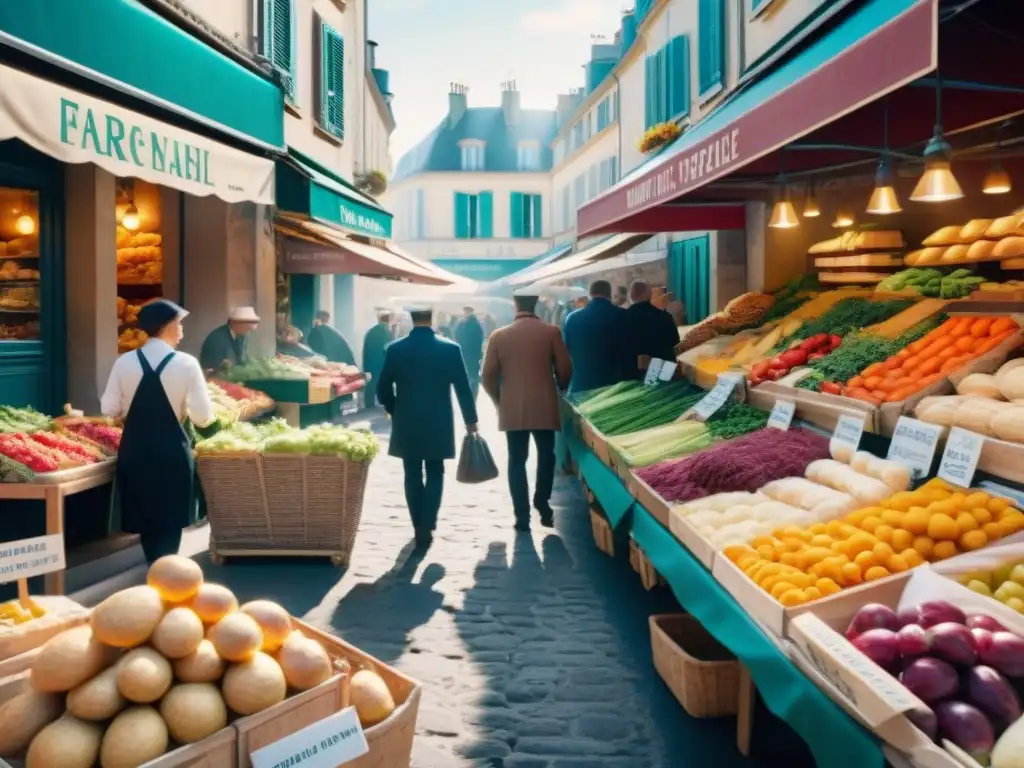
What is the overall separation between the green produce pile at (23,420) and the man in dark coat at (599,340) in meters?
5.20

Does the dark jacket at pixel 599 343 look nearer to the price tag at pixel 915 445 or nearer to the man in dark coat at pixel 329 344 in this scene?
the price tag at pixel 915 445

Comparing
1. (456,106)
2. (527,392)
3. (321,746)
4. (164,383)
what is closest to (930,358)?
(527,392)

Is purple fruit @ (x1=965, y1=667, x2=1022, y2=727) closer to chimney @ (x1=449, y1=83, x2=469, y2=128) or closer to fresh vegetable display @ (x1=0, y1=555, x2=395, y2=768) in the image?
fresh vegetable display @ (x1=0, y1=555, x2=395, y2=768)

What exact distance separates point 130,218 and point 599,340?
527 cm

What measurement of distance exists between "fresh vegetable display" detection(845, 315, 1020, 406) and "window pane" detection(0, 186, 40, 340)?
20.6ft

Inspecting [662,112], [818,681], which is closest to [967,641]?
[818,681]

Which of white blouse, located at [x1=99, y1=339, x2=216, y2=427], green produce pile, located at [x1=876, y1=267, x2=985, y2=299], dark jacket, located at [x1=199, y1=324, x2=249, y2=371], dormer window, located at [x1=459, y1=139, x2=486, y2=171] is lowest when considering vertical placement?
white blouse, located at [x1=99, y1=339, x2=216, y2=427]

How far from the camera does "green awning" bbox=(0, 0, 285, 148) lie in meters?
5.84

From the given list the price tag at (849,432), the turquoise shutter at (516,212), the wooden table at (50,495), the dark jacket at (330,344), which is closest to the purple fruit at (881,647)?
the price tag at (849,432)

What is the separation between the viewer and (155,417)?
5.84 meters

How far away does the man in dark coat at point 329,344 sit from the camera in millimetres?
16094

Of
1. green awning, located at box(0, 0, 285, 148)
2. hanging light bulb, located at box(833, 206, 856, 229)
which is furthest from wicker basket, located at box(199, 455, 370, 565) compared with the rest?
hanging light bulb, located at box(833, 206, 856, 229)

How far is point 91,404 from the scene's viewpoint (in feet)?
27.5

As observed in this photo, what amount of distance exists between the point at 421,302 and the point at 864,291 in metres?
24.8
